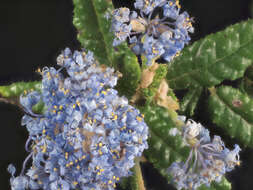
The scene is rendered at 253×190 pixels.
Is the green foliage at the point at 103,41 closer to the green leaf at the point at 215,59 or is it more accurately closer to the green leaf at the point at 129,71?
the green leaf at the point at 129,71

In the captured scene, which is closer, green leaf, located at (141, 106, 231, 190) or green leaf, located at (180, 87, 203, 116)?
green leaf, located at (141, 106, 231, 190)

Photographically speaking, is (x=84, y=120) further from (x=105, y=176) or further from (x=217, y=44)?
(x=217, y=44)

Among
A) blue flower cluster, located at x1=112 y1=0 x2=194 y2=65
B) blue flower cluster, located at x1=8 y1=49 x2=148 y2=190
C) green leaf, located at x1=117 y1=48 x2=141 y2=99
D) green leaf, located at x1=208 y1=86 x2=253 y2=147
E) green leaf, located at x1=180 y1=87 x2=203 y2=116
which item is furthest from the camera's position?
green leaf, located at x1=180 y1=87 x2=203 y2=116

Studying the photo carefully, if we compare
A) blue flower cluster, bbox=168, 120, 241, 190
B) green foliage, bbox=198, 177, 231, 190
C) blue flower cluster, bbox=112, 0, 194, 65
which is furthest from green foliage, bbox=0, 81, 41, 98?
green foliage, bbox=198, 177, 231, 190

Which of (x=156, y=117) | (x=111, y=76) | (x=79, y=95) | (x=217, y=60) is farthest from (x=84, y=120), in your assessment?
(x=217, y=60)

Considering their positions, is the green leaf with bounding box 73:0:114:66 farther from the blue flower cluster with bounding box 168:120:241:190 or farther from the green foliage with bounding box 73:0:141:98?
the blue flower cluster with bounding box 168:120:241:190

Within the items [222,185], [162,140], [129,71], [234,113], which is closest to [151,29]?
[129,71]

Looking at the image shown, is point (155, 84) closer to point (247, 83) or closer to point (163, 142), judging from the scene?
point (163, 142)
